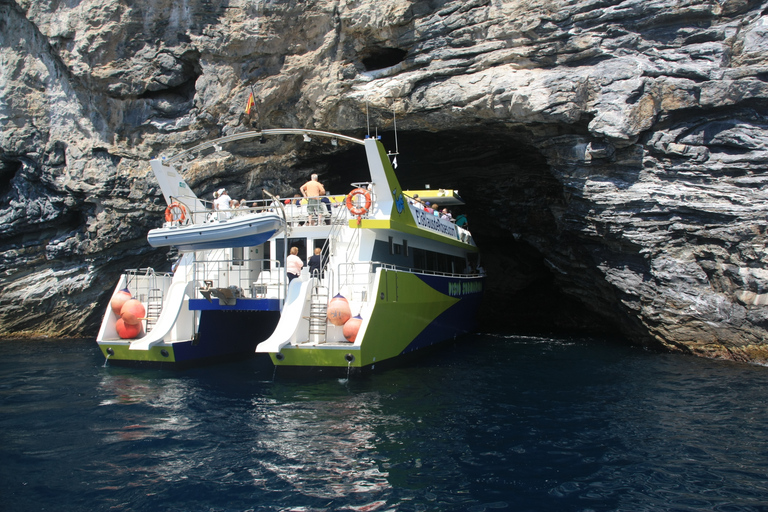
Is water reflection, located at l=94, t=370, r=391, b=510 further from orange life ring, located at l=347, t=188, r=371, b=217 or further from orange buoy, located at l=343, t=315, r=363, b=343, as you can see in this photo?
orange life ring, located at l=347, t=188, r=371, b=217

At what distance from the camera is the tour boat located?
10.7 metres

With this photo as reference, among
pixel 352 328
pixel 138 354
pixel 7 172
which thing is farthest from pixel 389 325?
pixel 7 172

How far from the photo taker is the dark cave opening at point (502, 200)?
58.7 ft

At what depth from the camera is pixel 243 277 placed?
13484 millimetres

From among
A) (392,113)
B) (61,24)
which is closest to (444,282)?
(392,113)

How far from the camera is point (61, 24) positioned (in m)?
16.3

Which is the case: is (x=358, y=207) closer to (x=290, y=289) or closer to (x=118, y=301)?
(x=290, y=289)

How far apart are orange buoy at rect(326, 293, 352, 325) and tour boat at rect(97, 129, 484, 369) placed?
0.07ft

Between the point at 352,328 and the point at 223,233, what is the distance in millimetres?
3174

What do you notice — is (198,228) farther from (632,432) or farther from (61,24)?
(61,24)

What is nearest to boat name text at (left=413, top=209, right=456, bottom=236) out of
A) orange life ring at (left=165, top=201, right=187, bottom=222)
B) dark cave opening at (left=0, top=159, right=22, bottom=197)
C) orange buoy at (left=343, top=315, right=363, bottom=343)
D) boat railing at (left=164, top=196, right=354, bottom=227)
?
boat railing at (left=164, top=196, right=354, bottom=227)

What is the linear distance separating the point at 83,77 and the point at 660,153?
16032 mm

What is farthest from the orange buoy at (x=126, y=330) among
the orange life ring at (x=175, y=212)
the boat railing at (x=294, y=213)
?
the orange life ring at (x=175, y=212)

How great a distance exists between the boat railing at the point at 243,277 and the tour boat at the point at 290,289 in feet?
0.10
